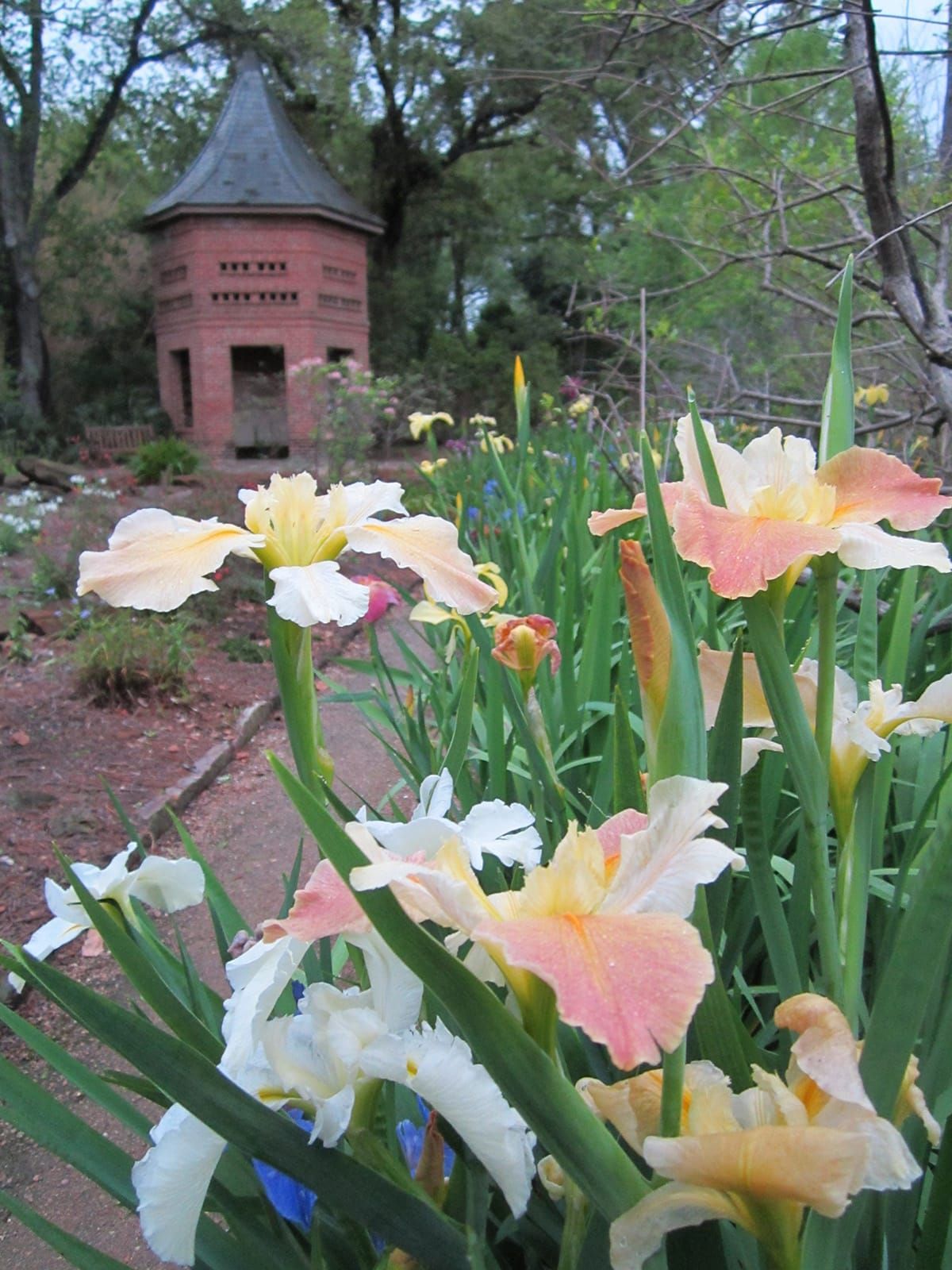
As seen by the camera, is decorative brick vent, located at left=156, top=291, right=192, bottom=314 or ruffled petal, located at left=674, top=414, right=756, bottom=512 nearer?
ruffled petal, located at left=674, top=414, right=756, bottom=512

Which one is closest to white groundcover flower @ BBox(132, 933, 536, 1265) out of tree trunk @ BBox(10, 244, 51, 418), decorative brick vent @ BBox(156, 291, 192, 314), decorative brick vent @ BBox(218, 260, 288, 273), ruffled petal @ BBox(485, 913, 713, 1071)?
Result: ruffled petal @ BBox(485, 913, 713, 1071)

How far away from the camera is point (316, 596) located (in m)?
0.77

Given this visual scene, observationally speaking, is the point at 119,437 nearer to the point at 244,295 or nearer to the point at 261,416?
the point at 261,416

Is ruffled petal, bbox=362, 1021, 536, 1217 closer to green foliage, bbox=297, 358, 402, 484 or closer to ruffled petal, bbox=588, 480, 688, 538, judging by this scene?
ruffled petal, bbox=588, 480, 688, 538

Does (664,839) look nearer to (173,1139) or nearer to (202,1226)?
(173,1139)

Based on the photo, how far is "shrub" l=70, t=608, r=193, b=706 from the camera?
4449mm

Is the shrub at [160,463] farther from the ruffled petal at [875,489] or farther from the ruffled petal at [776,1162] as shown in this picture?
the ruffled petal at [776,1162]

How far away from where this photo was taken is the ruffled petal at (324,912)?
50 cm

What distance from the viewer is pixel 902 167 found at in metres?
3.19

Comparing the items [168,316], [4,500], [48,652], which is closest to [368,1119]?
[48,652]

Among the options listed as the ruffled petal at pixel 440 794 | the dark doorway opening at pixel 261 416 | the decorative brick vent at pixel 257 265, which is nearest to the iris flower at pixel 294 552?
the ruffled petal at pixel 440 794

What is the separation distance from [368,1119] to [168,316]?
1887 centimetres

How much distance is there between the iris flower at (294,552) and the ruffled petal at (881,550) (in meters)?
0.30

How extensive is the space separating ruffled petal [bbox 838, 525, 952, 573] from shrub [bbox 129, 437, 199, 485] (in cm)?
1368
